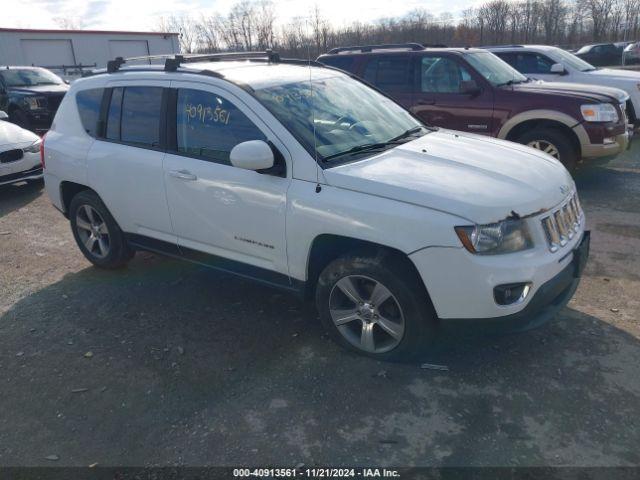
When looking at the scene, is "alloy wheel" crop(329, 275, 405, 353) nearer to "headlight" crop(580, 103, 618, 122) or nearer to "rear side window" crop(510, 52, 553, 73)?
"headlight" crop(580, 103, 618, 122)

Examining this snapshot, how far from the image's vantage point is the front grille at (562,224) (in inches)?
117

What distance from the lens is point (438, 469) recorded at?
2.47 metres

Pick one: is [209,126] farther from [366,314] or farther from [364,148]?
[366,314]

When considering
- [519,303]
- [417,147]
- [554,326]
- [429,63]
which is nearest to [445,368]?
[519,303]

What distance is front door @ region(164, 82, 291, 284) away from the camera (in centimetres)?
338

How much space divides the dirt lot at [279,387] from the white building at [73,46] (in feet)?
74.1

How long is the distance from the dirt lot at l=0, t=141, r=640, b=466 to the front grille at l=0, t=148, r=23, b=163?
3958 millimetres

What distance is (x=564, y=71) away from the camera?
30.8 feet

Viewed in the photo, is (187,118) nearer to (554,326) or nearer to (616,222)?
(554,326)

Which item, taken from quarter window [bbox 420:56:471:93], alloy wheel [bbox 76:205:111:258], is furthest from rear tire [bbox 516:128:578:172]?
alloy wheel [bbox 76:205:111:258]

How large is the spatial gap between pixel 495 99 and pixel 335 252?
4.94m

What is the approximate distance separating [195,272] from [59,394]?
72.3 inches

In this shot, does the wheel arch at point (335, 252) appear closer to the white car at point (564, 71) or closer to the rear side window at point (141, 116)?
the rear side window at point (141, 116)

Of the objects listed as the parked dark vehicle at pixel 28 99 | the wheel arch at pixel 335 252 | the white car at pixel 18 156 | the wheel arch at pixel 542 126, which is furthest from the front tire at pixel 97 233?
the parked dark vehicle at pixel 28 99
